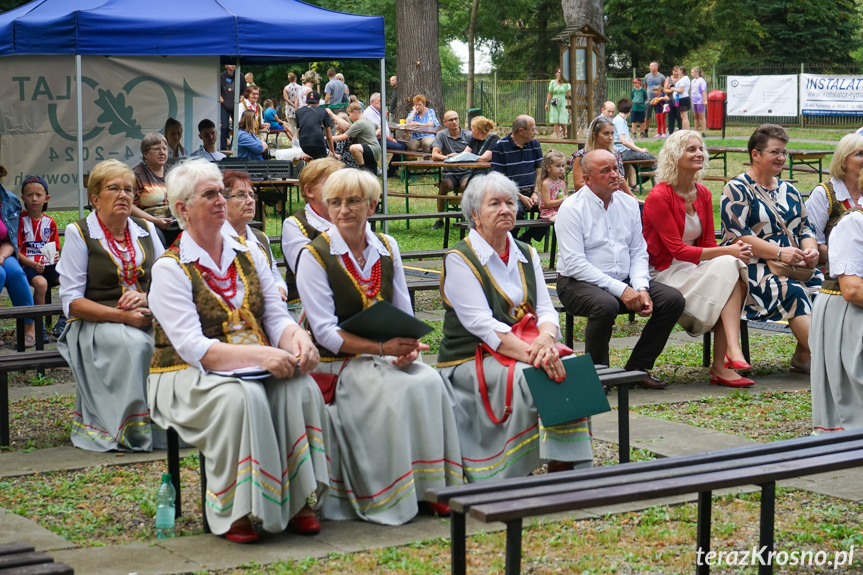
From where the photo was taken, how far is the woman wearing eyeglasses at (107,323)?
6023 mm

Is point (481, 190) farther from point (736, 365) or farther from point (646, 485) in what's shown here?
point (736, 365)

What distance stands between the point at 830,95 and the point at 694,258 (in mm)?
25023

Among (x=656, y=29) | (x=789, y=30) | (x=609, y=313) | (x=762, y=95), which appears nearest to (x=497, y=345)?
(x=609, y=313)

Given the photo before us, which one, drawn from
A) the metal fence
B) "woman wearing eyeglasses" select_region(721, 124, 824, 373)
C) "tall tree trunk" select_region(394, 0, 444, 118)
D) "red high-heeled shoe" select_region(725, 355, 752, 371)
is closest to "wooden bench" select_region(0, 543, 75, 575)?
"red high-heeled shoe" select_region(725, 355, 752, 371)

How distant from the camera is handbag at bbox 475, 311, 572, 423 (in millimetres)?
5074

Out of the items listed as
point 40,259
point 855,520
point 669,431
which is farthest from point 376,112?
point 855,520

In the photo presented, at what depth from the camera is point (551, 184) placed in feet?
40.2

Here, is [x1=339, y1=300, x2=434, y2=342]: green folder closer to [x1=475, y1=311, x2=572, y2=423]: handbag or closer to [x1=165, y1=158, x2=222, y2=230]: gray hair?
[x1=475, y1=311, x2=572, y2=423]: handbag

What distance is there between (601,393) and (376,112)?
54.6 ft

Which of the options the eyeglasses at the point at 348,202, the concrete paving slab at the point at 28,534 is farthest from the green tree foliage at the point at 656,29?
the concrete paving slab at the point at 28,534

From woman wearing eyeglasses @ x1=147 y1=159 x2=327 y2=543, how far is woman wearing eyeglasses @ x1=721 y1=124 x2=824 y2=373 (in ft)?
12.8

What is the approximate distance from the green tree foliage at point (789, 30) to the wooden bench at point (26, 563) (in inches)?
1525

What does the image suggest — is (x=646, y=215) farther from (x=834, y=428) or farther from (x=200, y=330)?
(x=200, y=330)

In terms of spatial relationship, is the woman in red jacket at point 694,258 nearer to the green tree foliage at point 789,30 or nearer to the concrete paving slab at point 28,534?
the concrete paving slab at point 28,534
